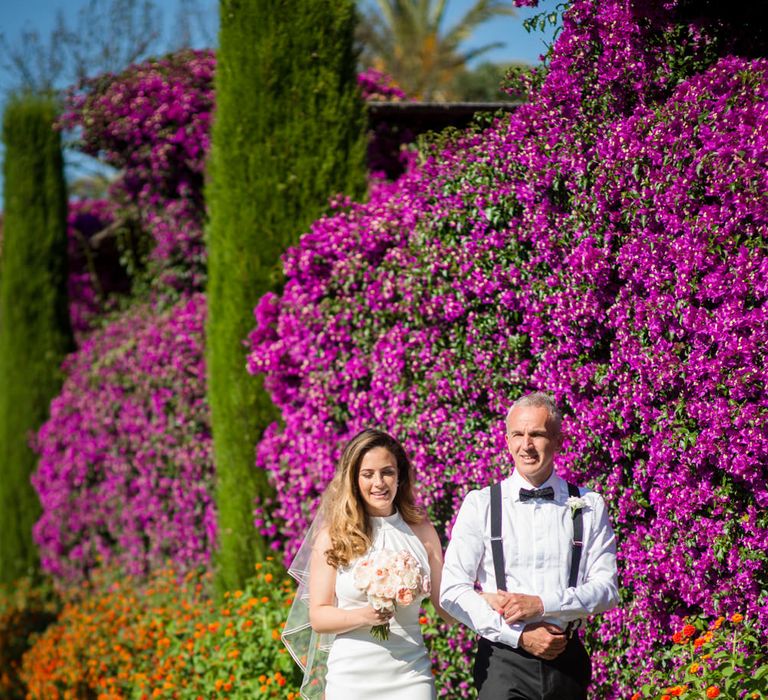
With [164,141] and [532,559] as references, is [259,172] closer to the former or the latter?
[164,141]

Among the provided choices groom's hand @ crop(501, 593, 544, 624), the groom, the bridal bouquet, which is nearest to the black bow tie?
the groom

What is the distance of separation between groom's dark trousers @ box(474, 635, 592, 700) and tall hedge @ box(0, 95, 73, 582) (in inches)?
347

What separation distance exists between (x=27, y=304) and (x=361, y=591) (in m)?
9.02

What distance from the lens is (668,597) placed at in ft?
13.5

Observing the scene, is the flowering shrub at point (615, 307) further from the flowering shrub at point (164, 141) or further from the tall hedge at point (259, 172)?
the flowering shrub at point (164, 141)

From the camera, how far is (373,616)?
351 centimetres

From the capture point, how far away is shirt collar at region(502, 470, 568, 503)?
3438 mm

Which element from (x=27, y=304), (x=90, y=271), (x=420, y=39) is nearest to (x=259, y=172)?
(x=27, y=304)

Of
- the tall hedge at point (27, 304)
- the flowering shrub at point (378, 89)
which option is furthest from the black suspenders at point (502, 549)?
the tall hedge at point (27, 304)

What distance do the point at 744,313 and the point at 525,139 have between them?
64.2 inches

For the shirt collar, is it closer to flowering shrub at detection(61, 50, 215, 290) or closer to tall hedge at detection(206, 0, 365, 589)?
tall hedge at detection(206, 0, 365, 589)

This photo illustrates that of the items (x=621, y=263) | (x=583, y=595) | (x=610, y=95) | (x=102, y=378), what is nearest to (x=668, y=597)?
(x=583, y=595)

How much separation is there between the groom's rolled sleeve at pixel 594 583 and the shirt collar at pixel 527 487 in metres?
0.10

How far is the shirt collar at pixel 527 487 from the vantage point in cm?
344
